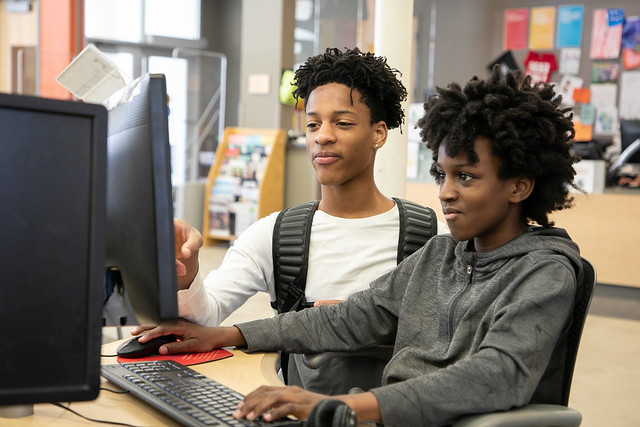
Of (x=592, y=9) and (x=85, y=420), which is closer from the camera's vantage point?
(x=85, y=420)

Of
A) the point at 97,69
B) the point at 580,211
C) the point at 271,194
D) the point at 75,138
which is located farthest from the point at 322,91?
the point at 271,194

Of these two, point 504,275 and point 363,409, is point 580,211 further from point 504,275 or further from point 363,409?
point 363,409

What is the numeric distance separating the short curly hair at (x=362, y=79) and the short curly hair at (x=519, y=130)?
1.49 ft

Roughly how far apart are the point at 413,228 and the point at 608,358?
2527 millimetres

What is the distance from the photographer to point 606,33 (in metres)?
8.28

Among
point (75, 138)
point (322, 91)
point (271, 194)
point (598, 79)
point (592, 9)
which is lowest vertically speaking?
point (271, 194)

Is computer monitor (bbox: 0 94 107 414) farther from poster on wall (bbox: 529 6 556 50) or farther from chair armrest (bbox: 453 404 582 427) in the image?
poster on wall (bbox: 529 6 556 50)

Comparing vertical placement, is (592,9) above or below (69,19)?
above

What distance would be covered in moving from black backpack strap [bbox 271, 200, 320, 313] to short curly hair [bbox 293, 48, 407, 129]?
356 mm

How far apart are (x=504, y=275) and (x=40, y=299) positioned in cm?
80

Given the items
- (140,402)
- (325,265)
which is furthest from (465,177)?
(140,402)

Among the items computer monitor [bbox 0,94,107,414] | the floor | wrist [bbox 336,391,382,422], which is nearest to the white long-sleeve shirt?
wrist [bbox 336,391,382,422]

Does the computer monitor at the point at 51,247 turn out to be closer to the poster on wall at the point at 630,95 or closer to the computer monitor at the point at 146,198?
the computer monitor at the point at 146,198

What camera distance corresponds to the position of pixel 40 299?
831 mm
